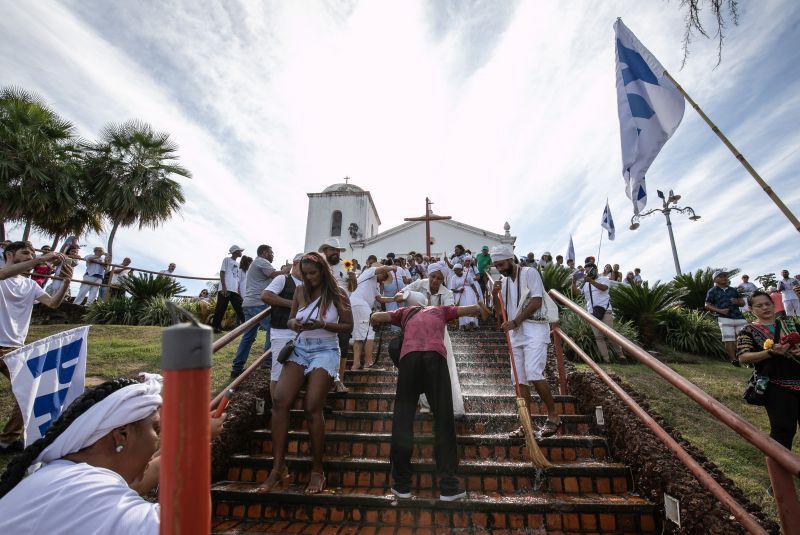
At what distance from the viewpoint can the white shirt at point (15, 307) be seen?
392 centimetres

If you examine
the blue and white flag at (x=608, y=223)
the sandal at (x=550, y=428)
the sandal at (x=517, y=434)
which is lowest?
the sandal at (x=517, y=434)

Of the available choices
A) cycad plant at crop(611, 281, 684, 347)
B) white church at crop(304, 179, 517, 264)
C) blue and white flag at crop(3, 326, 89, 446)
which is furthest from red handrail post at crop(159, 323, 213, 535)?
white church at crop(304, 179, 517, 264)

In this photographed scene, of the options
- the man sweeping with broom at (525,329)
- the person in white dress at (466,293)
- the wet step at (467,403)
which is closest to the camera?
the man sweeping with broom at (525,329)

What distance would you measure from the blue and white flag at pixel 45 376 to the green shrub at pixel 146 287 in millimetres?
10303

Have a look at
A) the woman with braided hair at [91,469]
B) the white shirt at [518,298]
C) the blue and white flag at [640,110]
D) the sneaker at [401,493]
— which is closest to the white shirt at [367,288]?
the white shirt at [518,298]

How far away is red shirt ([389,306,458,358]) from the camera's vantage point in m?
3.57

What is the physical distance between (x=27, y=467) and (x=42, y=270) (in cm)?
1044

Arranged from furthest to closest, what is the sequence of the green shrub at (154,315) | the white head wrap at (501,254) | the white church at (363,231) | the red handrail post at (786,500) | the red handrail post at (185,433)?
the white church at (363,231) → the green shrub at (154,315) → the white head wrap at (501,254) → the red handrail post at (786,500) → the red handrail post at (185,433)

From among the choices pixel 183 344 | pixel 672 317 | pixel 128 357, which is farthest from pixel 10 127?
pixel 672 317

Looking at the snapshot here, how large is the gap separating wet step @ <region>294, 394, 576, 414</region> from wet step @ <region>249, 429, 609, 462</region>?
2.14 feet

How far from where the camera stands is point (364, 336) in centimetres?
608

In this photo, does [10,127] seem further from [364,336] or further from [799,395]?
[799,395]

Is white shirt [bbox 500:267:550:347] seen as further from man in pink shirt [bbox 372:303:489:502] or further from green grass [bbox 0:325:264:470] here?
green grass [bbox 0:325:264:470]

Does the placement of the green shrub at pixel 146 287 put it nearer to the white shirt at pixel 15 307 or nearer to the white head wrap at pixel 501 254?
the white shirt at pixel 15 307
